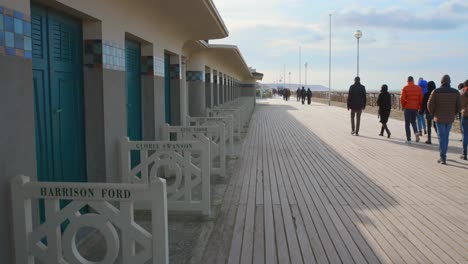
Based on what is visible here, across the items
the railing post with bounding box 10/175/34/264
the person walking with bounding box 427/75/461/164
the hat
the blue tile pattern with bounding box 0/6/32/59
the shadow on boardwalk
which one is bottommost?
the shadow on boardwalk

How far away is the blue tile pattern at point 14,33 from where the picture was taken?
2809mm

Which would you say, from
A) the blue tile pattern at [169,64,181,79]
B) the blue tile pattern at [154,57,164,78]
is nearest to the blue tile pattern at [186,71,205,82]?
the blue tile pattern at [169,64,181,79]

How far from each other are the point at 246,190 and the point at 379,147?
5.17 metres

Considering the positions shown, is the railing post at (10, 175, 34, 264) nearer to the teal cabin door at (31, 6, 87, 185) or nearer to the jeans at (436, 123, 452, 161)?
the teal cabin door at (31, 6, 87, 185)

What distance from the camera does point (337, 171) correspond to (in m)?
7.22

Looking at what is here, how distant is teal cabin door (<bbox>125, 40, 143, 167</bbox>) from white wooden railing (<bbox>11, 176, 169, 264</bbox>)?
3.27 m

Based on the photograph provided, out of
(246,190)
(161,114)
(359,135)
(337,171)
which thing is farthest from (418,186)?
(359,135)

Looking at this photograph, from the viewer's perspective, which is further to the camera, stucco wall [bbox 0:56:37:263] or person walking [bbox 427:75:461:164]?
person walking [bbox 427:75:461:164]

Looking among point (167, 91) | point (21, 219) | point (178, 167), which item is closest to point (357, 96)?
point (167, 91)

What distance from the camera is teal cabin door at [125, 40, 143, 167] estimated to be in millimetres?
6102

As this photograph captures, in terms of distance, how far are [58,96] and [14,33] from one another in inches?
42.2

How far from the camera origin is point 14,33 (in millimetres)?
2926

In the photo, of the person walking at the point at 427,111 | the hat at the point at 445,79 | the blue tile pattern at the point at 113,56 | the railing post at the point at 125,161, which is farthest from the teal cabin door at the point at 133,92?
the person walking at the point at 427,111

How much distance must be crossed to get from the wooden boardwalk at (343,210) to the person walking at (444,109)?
0.46 metres
